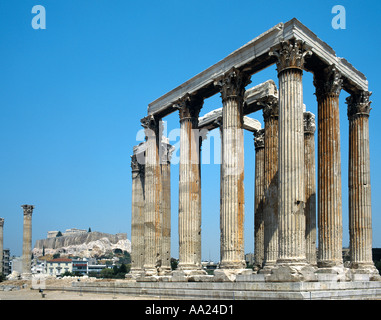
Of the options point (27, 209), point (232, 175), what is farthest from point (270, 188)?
point (27, 209)

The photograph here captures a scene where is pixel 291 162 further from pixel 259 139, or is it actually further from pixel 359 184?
pixel 259 139

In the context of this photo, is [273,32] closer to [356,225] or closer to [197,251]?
[356,225]

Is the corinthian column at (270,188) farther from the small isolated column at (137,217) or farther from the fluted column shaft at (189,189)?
the small isolated column at (137,217)

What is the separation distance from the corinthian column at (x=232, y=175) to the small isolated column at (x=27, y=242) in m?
51.7

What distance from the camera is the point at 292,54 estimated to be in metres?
30.9

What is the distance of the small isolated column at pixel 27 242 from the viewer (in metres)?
78.1

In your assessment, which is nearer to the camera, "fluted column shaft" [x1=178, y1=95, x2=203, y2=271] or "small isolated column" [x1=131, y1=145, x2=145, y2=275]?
"fluted column shaft" [x1=178, y1=95, x2=203, y2=271]

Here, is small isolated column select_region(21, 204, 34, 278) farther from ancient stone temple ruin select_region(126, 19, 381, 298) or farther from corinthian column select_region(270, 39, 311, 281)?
corinthian column select_region(270, 39, 311, 281)

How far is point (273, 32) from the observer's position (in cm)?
3238

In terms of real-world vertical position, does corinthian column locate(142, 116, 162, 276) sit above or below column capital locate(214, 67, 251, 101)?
below

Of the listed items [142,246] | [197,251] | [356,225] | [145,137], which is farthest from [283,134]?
[142,246]

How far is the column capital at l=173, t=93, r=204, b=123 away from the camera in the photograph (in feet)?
134

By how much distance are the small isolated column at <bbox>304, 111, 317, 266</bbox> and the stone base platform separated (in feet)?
21.7

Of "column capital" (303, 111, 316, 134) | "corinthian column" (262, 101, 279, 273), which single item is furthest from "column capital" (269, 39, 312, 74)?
"column capital" (303, 111, 316, 134)
